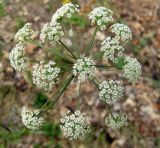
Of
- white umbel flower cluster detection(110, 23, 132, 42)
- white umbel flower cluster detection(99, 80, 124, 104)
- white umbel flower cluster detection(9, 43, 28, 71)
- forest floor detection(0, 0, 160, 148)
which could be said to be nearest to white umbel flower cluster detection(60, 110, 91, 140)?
white umbel flower cluster detection(99, 80, 124, 104)

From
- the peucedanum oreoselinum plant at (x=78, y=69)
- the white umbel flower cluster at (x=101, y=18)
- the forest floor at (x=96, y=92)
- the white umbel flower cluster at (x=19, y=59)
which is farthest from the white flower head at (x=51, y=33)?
the forest floor at (x=96, y=92)

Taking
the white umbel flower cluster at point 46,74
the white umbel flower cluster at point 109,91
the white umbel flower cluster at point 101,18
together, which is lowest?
the white umbel flower cluster at point 109,91

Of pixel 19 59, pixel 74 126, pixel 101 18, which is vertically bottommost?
pixel 74 126

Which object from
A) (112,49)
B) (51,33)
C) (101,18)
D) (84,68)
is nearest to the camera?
(84,68)

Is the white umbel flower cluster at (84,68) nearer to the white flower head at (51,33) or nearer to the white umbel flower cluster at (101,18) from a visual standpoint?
the white flower head at (51,33)

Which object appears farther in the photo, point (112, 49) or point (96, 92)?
point (96, 92)

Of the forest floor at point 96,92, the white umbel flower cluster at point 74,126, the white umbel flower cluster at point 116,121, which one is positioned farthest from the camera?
the forest floor at point 96,92

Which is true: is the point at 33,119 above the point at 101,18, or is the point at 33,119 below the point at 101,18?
below

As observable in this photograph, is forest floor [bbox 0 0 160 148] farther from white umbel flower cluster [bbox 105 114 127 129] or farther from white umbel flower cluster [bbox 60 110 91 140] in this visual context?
white umbel flower cluster [bbox 60 110 91 140]

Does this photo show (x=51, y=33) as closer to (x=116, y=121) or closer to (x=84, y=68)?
(x=84, y=68)

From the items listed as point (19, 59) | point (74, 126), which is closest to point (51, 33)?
point (19, 59)
